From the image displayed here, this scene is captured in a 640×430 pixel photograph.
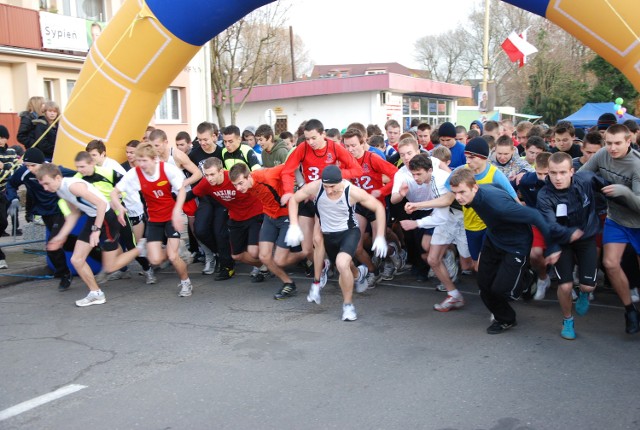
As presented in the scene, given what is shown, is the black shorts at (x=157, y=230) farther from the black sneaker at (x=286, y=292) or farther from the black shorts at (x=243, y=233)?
the black sneaker at (x=286, y=292)

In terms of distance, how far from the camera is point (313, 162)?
24.6 ft

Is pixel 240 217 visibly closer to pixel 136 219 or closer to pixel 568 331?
pixel 136 219

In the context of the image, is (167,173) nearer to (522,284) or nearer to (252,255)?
(252,255)

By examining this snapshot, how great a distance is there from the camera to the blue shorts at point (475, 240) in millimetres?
6488

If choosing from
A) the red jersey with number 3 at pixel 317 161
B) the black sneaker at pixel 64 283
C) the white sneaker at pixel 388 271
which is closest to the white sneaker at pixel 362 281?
the white sneaker at pixel 388 271

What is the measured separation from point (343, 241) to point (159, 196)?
8.27 ft

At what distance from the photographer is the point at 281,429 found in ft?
12.6

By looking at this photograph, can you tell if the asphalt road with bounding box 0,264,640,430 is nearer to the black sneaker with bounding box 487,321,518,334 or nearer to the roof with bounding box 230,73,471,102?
the black sneaker with bounding box 487,321,518,334

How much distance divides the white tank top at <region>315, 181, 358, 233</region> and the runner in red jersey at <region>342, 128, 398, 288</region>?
912mm

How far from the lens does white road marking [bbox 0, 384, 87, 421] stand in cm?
415

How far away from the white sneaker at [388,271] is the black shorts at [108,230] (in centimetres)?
348

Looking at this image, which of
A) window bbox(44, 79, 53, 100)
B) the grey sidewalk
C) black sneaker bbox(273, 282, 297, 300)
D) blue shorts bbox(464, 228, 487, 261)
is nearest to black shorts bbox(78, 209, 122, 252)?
the grey sidewalk

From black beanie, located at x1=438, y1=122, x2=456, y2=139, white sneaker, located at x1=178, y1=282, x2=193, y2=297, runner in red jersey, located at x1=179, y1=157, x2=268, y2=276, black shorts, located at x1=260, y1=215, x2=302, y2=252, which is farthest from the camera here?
black beanie, located at x1=438, y1=122, x2=456, y2=139

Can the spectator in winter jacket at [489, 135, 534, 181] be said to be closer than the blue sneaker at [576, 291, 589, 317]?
No
